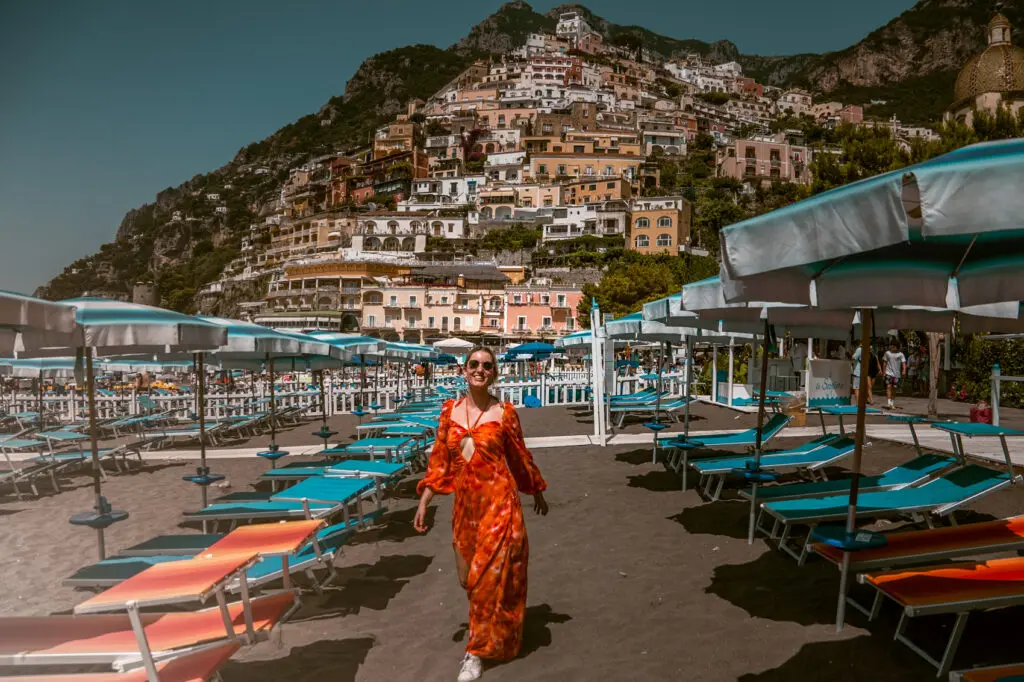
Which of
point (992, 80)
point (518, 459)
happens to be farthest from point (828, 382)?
point (992, 80)

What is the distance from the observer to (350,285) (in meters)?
76.9

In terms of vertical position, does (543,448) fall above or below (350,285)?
below

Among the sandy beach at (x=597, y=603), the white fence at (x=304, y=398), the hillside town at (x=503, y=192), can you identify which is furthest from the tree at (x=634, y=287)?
the sandy beach at (x=597, y=603)

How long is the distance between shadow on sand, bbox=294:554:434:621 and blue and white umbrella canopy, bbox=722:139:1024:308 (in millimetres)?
3414

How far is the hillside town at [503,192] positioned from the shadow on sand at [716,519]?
162ft

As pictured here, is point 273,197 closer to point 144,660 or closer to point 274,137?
point 274,137

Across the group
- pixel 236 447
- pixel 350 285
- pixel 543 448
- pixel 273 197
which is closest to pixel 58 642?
pixel 543 448

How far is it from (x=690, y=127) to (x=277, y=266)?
73.1m

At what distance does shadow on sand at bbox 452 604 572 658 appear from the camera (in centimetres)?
386

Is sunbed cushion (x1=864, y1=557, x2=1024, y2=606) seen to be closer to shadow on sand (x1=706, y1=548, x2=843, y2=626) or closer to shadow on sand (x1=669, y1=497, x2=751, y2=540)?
shadow on sand (x1=706, y1=548, x2=843, y2=626)

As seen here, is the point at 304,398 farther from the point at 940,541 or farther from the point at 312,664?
the point at 940,541

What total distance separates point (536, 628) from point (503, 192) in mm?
84988

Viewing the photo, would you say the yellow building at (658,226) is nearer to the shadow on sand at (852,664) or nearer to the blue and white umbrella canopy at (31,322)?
the shadow on sand at (852,664)

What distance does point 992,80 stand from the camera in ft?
141
